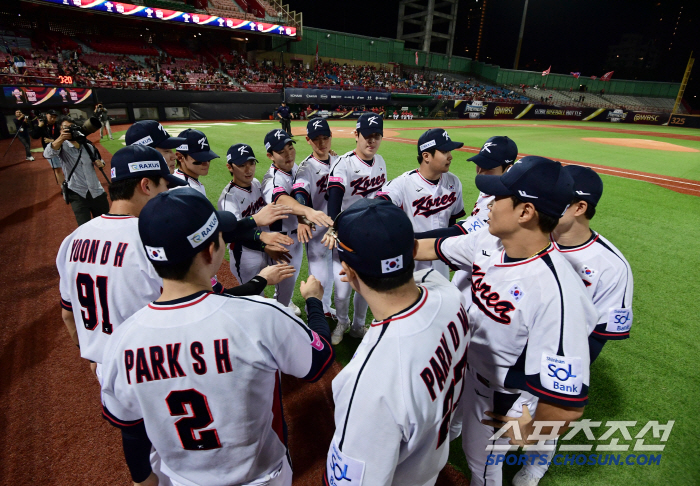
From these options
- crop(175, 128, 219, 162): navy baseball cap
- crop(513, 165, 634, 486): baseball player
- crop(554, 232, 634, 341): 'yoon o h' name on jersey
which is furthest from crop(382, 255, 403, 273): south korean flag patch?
crop(175, 128, 219, 162): navy baseball cap

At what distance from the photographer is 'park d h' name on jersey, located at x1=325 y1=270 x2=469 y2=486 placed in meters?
1.20

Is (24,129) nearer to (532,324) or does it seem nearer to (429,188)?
(429,188)

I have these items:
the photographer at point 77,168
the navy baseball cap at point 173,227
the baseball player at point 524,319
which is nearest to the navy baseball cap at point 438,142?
the baseball player at point 524,319

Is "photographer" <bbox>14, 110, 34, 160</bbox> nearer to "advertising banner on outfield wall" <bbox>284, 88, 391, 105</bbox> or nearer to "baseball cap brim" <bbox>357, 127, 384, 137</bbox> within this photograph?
"baseball cap brim" <bbox>357, 127, 384, 137</bbox>

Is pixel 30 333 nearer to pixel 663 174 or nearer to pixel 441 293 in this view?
pixel 441 293

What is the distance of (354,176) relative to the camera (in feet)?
14.0

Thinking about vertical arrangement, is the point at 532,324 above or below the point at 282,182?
below

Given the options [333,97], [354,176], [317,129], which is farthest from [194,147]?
[333,97]

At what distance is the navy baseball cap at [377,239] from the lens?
132 centimetres

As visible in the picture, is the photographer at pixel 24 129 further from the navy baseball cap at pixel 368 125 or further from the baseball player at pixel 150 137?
the navy baseball cap at pixel 368 125

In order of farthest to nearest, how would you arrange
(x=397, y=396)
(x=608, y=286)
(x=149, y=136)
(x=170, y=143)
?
(x=170, y=143), (x=149, y=136), (x=608, y=286), (x=397, y=396)

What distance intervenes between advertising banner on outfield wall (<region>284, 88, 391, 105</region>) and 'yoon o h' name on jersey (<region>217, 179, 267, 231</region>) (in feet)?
101

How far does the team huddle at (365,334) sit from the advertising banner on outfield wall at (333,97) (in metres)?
32.9

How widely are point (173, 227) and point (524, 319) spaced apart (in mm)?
1800
